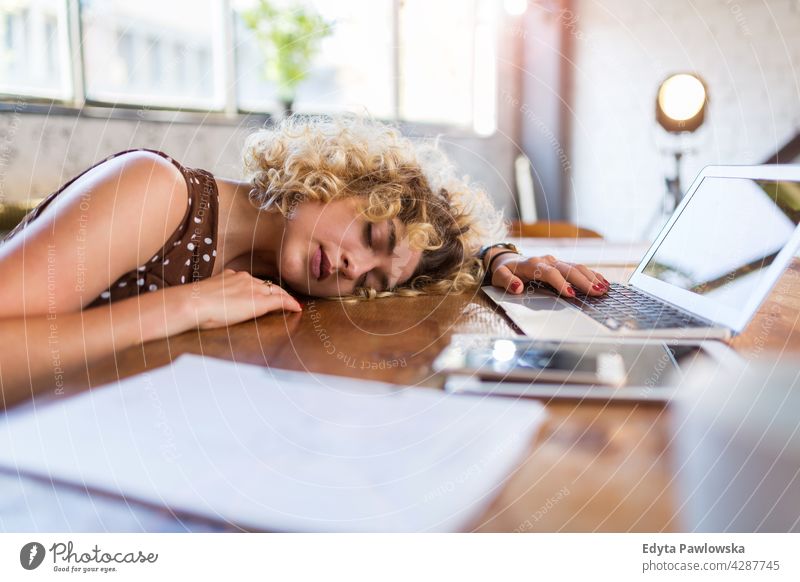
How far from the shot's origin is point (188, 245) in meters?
0.67

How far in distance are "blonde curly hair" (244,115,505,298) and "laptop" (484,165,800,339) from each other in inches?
3.4

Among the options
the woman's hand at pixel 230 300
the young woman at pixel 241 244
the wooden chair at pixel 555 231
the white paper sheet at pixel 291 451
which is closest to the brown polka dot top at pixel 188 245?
the young woman at pixel 241 244

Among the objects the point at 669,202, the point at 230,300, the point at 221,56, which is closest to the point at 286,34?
the point at 221,56

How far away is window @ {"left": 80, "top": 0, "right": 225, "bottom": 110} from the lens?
Result: 1256mm

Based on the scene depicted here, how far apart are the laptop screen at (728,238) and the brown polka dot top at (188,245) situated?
47 centimetres

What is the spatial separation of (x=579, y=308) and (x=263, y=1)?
116 centimetres

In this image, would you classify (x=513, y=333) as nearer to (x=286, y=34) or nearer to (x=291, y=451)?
(x=291, y=451)

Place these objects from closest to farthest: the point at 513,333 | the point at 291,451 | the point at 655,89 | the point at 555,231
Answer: the point at 291,451 < the point at 513,333 < the point at 555,231 < the point at 655,89

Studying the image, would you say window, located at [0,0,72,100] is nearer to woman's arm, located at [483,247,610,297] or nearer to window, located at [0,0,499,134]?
window, located at [0,0,499,134]

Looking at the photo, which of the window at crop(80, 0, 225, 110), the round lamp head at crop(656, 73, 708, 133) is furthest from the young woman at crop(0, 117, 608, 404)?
the round lamp head at crop(656, 73, 708, 133)

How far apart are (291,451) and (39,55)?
119 centimetres
